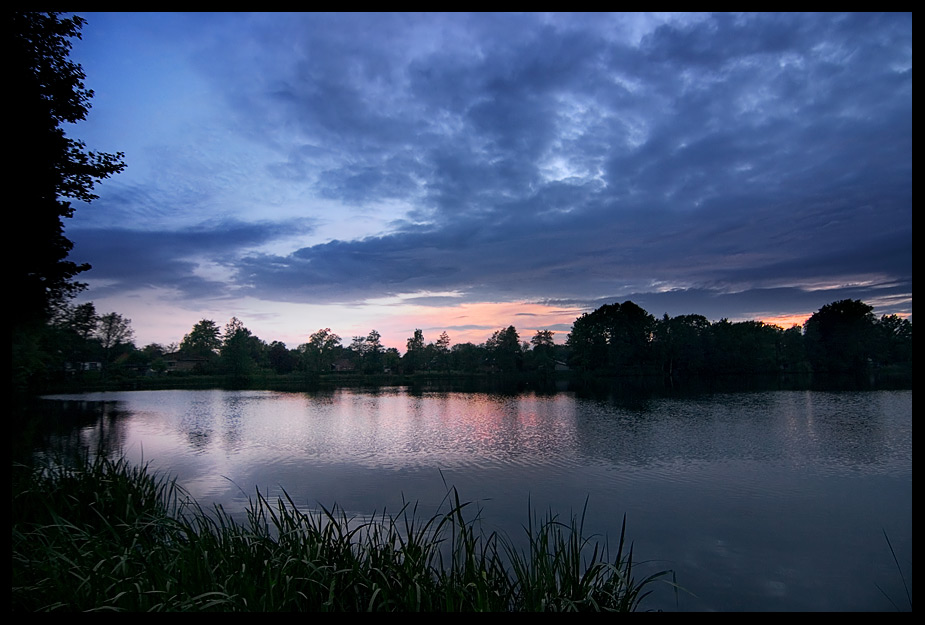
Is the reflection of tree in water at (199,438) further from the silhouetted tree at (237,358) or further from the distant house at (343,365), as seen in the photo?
the distant house at (343,365)

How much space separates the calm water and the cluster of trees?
4021 centimetres

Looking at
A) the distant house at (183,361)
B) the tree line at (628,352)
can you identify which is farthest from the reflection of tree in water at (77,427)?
the distant house at (183,361)

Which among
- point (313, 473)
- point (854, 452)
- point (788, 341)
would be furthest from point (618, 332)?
point (313, 473)

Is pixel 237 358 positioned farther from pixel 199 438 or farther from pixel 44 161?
pixel 44 161

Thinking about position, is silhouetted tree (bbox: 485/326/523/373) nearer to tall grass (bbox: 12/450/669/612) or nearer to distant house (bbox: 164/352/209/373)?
distant house (bbox: 164/352/209/373)

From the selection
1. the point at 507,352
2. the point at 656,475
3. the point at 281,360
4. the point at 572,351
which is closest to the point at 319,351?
the point at 281,360

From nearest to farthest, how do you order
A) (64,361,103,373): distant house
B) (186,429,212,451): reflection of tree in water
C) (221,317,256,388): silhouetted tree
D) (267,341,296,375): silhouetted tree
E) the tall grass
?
1. the tall grass
2. (186,429,212,451): reflection of tree in water
3. (64,361,103,373): distant house
4. (221,317,256,388): silhouetted tree
5. (267,341,296,375): silhouetted tree

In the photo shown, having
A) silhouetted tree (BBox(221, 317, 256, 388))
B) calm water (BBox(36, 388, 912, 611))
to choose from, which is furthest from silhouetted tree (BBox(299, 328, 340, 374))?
calm water (BBox(36, 388, 912, 611))

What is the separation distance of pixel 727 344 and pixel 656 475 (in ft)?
198

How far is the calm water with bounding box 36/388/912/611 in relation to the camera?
21.3 ft

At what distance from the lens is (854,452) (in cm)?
1338

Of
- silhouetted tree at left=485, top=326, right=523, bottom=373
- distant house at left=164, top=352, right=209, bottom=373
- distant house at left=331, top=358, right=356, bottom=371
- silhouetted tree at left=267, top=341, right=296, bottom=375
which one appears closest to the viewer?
silhouetted tree at left=267, top=341, right=296, bottom=375

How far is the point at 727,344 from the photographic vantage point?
210ft
